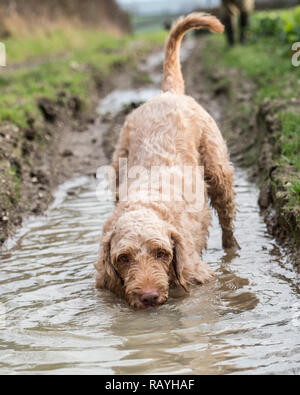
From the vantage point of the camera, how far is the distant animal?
62.8 feet

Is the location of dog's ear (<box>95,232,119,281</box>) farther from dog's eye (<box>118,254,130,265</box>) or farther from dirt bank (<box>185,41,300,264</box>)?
dirt bank (<box>185,41,300,264</box>)

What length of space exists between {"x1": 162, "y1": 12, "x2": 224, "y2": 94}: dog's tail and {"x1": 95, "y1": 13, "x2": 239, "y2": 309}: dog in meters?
0.01

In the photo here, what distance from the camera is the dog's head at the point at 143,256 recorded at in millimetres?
4461

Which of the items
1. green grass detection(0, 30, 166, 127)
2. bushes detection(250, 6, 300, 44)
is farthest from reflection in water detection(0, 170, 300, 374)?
bushes detection(250, 6, 300, 44)

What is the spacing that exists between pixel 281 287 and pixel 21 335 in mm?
2148

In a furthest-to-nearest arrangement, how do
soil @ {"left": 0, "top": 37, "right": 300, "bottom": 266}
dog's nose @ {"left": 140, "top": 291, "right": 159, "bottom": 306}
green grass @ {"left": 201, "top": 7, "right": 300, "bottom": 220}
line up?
soil @ {"left": 0, "top": 37, "right": 300, "bottom": 266} < green grass @ {"left": 201, "top": 7, "right": 300, "bottom": 220} < dog's nose @ {"left": 140, "top": 291, "right": 159, "bottom": 306}

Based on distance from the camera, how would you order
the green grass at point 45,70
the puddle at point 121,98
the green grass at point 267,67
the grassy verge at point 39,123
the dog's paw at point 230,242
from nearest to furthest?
the dog's paw at point 230,242 < the grassy verge at point 39,123 < the green grass at point 267,67 < the green grass at point 45,70 < the puddle at point 121,98

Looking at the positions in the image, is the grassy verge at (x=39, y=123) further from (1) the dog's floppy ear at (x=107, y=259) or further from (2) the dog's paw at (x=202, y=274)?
(2) the dog's paw at (x=202, y=274)

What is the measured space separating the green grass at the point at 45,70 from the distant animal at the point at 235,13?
13.9 feet

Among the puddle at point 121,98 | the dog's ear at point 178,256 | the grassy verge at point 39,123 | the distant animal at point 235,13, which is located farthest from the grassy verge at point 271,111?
the grassy verge at point 39,123

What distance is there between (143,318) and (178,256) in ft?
1.98

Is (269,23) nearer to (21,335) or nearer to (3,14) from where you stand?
(3,14)

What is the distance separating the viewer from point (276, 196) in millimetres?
6566

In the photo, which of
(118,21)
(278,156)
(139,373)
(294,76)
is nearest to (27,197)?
(278,156)
